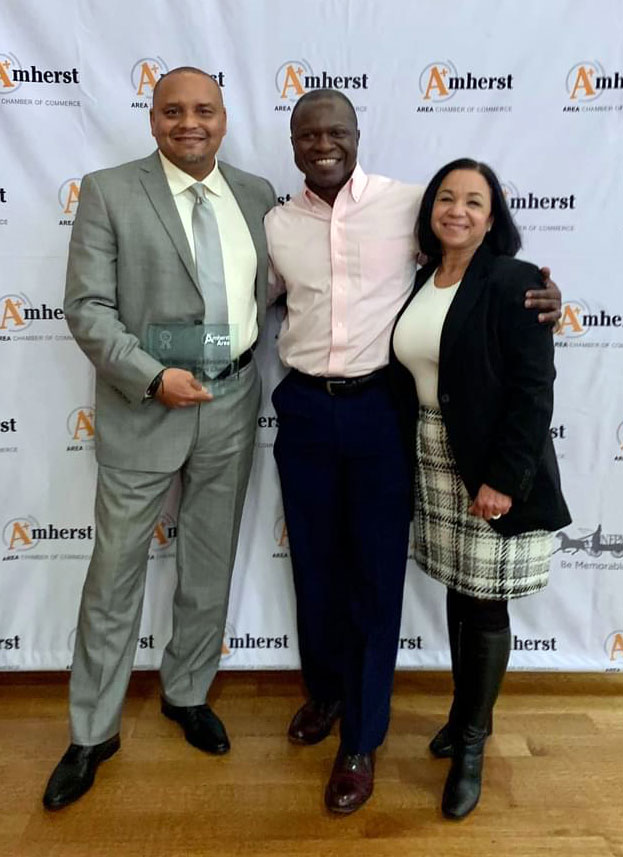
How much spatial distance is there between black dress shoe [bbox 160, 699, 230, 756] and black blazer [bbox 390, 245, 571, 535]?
101 cm

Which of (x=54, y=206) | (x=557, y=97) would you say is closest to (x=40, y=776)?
(x=54, y=206)

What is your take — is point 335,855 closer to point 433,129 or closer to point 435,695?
point 435,695

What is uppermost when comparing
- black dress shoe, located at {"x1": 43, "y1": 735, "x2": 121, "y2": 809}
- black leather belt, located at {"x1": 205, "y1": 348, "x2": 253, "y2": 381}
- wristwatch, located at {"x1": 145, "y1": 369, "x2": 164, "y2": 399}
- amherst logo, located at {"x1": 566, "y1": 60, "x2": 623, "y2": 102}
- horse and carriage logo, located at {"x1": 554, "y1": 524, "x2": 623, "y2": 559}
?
amherst logo, located at {"x1": 566, "y1": 60, "x2": 623, "y2": 102}

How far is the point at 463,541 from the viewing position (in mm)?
1584

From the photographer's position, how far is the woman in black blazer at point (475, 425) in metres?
1.45

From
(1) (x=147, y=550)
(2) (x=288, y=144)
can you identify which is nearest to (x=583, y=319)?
(2) (x=288, y=144)

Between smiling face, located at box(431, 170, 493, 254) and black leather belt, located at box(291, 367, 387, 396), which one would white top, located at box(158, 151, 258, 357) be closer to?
black leather belt, located at box(291, 367, 387, 396)

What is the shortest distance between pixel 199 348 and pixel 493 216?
77 cm

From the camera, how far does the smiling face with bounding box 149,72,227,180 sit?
5.25 feet

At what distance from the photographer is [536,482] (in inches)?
59.8

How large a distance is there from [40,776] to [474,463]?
142 cm

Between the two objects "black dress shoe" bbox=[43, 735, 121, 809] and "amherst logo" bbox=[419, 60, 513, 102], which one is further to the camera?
"amherst logo" bbox=[419, 60, 513, 102]

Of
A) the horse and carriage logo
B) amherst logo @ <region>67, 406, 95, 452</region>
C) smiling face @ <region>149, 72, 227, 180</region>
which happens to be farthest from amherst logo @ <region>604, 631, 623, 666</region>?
smiling face @ <region>149, 72, 227, 180</region>

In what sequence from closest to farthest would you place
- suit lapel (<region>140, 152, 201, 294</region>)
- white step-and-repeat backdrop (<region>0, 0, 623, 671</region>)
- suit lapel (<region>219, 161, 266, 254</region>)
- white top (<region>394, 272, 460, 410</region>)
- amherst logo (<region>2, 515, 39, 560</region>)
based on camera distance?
white top (<region>394, 272, 460, 410</region>) → suit lapel (<region>140, 152, 201, 294</region>) → suit lapel (<region>219, 161, 266, 254</region>) → white step-and-repeat backdrop (<region>0, 0, 623, 671</region>) → amherst logo (<region>2, 515, 39, 560</region>)
